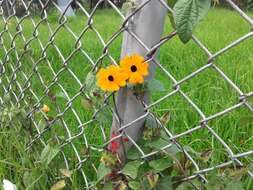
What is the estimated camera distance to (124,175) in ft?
3.29

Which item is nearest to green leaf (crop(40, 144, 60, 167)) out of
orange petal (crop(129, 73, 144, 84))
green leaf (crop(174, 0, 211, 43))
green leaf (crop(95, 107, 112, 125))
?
green leaf (crop(95, 107, 112, 125))

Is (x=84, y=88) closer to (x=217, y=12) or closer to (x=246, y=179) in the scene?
(x=246, y=179)

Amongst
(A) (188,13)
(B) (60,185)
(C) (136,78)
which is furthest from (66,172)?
(A) (188,13)

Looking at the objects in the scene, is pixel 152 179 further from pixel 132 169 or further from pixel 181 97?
pixel 181 97

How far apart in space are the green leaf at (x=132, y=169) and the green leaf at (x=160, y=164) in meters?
0.03

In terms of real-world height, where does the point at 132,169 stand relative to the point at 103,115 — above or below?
below

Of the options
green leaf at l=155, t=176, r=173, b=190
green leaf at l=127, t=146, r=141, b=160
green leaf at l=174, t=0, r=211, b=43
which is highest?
green leaf at l=174, t=0, r=211, b=43

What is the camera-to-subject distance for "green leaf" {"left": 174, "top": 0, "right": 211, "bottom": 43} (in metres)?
0.69

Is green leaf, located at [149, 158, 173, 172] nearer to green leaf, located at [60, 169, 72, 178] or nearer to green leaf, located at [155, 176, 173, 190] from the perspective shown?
green leaf, located at [155, 176, 173, 190]

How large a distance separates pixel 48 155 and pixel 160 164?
0.39m

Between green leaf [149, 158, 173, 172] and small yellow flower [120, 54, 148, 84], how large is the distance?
190 mm

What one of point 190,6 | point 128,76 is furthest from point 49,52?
point 190,6

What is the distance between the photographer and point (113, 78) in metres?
0.88

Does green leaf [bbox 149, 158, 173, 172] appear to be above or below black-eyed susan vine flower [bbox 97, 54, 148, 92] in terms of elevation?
below
